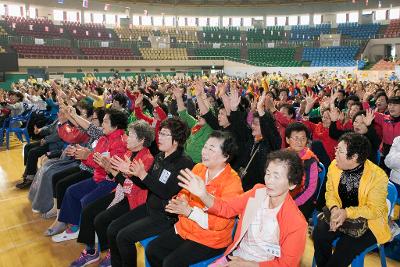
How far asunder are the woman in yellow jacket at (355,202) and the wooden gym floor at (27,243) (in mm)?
776

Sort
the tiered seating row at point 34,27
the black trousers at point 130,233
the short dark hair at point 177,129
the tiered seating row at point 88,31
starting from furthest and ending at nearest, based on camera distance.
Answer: the tiered seating row at point 88,31, the tiered seating row at point 34,27, the short dark hair at point 177,129, the black trousers at point 130,233

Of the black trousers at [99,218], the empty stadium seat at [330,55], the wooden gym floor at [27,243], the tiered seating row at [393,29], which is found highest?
the tiered seating row at [393,29]

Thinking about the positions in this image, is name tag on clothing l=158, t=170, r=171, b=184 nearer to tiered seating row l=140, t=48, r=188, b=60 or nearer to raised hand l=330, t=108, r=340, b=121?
raised hand l=330, t=108, r=340, b=121

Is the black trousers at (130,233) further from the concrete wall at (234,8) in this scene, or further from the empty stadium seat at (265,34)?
the empty stadium seat at (265,34)

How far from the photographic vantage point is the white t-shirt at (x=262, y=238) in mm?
1973

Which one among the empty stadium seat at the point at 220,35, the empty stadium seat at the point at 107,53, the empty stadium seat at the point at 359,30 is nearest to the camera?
the empty stadium seat at the point at 107,53

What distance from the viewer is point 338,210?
2.36 m

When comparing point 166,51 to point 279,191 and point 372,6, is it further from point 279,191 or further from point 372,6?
point 279,191

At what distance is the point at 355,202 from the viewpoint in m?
2.46

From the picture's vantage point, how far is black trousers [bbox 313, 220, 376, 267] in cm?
235

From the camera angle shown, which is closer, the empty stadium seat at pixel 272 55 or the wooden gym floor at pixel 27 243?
the wooden gym floor at pixel 27 243

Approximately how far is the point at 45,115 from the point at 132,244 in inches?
226

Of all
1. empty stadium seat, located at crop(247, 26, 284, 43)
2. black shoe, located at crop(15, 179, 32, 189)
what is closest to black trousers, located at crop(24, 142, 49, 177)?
black shoe, located at crop(15, 179, 32, 189)

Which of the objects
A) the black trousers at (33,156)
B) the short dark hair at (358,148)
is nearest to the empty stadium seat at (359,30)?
the black trousers at (33,156)
